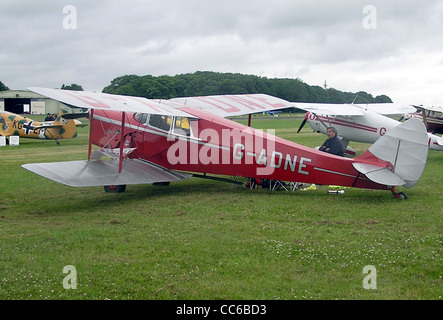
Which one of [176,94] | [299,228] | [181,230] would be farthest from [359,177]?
[176,94]

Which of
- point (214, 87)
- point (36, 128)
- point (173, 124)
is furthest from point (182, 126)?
point (214, 87)

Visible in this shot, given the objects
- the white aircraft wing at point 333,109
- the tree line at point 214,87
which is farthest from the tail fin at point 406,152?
the tree line at point 214,87

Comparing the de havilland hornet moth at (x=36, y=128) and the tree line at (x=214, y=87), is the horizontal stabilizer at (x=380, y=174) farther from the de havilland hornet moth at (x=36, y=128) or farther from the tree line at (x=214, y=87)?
the de havilland hornet moth at (x=36, y=128)

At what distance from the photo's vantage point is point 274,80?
35.3 meters

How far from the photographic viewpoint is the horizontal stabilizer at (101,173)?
7665mm

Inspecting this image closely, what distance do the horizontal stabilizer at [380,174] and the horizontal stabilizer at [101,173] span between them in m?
3.60

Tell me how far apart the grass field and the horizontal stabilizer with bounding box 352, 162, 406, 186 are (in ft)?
1.33

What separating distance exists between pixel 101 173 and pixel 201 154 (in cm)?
198

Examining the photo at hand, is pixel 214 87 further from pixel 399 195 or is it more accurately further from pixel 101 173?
pixel 399 195

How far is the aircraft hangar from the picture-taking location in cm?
5219

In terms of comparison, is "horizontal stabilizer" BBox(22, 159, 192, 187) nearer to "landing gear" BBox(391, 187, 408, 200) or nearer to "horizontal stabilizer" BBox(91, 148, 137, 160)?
"horizontal stabilizer" BBox(91, 148, 137, 160)

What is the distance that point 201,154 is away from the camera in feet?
29.2
